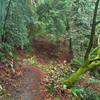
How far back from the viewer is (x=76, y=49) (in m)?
25.5

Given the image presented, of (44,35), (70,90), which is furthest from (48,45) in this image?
(70,90)

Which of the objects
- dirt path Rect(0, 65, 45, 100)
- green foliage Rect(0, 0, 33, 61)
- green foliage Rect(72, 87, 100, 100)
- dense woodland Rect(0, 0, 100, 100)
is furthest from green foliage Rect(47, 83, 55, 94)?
green foliage Rect(0, 0, 33, 61)

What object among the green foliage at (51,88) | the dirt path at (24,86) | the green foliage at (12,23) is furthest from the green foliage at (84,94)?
the green foliage at (12,23)

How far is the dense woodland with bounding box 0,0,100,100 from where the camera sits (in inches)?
532

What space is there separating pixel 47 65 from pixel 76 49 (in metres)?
4.88

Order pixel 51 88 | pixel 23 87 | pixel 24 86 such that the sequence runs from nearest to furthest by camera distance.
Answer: pixel 23 87 → pixel 24 86 → pixel 51 88

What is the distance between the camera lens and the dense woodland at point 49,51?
13520 millimetres

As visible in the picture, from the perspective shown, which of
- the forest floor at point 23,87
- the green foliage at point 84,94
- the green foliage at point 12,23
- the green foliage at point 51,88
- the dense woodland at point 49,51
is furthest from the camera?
the green foliage at point 12,23

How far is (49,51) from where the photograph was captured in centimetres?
2566

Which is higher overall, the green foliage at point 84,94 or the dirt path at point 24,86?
the dirt path at point 24,86

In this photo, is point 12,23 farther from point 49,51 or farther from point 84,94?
point 49,51

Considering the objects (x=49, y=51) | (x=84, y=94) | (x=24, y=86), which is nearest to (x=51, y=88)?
(x=24, y=86)

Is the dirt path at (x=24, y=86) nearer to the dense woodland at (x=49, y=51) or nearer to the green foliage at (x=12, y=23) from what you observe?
the dense woodland at (x=49, y=51)

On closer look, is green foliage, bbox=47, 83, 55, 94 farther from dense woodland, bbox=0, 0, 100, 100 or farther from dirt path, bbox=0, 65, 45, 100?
dirt path, bbox=0, 65, 45, 100
